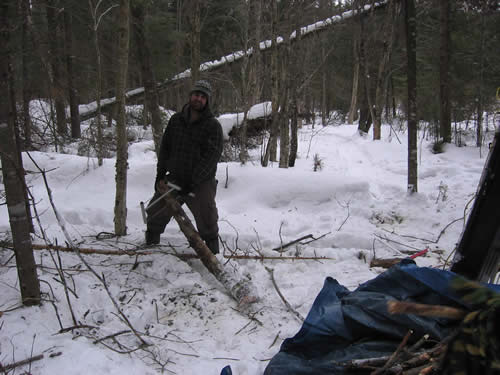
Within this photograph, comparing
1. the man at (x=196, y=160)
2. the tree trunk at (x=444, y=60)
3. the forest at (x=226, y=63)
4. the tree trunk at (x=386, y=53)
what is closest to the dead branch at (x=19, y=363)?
the forest at (x=226, y=63)

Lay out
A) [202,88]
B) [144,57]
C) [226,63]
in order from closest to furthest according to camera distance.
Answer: [202,88] → [144,57] → [226,63]

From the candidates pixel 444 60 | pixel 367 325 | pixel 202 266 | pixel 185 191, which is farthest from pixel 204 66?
pixel 367 325

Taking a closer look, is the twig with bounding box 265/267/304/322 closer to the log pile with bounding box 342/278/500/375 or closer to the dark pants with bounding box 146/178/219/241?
the dark pants with bounding box 146/178/219/241

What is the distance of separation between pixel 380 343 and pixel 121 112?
3.79m

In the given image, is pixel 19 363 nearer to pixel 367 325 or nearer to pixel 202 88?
pixel 367 325

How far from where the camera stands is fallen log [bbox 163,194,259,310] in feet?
10.5

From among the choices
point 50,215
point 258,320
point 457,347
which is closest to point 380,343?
point 457,347

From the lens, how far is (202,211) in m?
4.09

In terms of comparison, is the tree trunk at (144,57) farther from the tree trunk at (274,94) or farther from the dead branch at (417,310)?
the dead branch at (417,310)

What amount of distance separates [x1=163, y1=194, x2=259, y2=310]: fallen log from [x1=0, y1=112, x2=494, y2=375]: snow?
4.1 inches

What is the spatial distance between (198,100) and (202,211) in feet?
4.30

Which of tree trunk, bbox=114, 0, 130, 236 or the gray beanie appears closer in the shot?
the gray beanie

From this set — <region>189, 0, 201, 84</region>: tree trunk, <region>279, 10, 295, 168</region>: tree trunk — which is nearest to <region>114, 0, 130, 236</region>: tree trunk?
<region>189, 0, 201, 84</region>: tree trunk

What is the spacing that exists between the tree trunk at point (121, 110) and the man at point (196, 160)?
542 millimetres
